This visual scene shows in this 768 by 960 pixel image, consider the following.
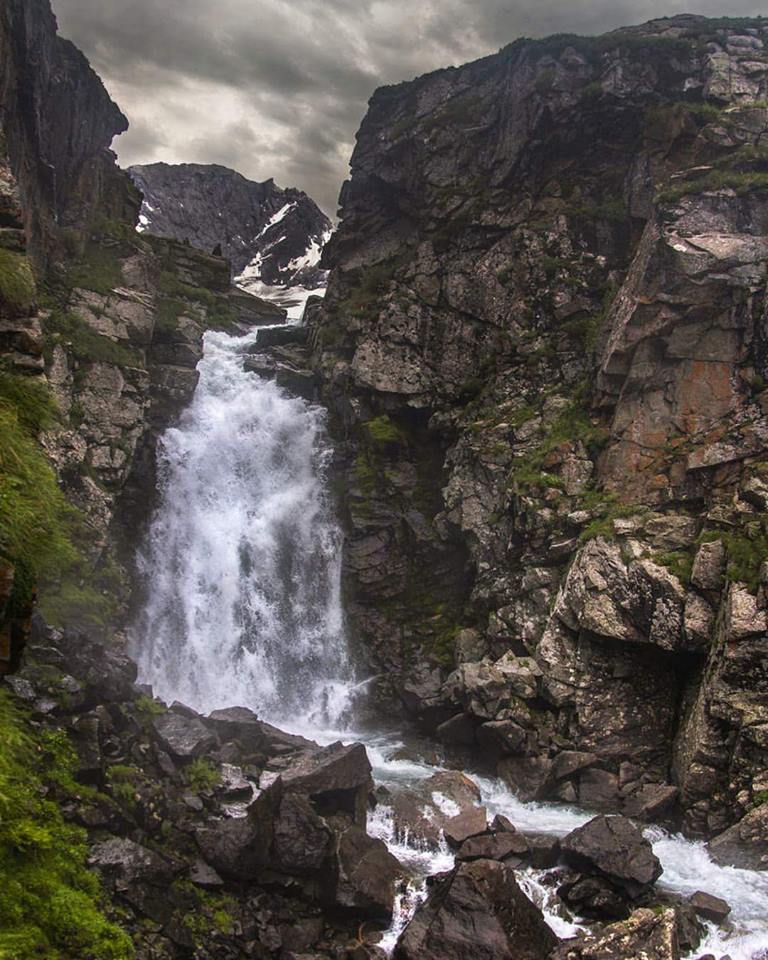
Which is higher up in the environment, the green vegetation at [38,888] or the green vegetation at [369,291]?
the green vegetation at [369,291]

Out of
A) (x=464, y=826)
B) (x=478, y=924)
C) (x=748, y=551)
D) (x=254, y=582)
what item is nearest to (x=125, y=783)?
(x=478, y=924)

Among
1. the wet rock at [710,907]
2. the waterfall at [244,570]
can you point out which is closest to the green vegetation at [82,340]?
the waterfall at [244,570]

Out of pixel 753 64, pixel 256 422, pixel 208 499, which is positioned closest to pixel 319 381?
pixel 256 422

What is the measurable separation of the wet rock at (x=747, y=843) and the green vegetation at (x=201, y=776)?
11369 millimetres

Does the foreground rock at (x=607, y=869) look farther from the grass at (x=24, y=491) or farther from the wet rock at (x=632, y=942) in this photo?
the grass at (x=24, y=491)

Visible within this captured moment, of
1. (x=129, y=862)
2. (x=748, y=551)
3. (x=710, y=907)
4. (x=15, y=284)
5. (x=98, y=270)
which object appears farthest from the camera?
(x=98, y=270)

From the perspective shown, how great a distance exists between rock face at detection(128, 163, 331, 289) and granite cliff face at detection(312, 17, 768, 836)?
44.8 m

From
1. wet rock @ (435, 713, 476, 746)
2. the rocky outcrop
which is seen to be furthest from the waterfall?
the rocky outcrop

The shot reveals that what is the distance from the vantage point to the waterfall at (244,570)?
82.1ft

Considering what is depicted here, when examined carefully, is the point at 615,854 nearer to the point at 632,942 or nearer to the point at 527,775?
the point at 632,942

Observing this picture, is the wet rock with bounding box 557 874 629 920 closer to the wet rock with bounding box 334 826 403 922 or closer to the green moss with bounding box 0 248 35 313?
the wet rock with bounding box 334 826 403 922

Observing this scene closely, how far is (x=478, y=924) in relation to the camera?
11820mm

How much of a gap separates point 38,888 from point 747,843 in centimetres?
1412

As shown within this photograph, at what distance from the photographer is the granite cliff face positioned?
Result: 1848cm
